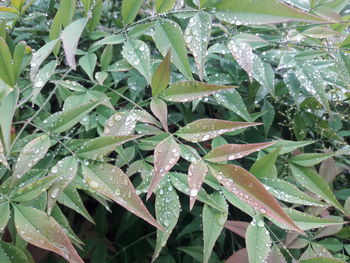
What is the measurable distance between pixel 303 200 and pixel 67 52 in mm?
460

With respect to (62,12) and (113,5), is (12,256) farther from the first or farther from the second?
(113,5)

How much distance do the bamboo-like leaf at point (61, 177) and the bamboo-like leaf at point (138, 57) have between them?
204mm

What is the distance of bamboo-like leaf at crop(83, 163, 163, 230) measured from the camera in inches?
20.1

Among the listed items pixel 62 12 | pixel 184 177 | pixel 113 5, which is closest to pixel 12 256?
pixel 184 177

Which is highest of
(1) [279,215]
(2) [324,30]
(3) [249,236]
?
(2) [324,30]

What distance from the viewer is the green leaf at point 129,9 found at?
2.45 feet

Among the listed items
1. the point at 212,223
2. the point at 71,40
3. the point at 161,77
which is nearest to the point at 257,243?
the point at 212,223

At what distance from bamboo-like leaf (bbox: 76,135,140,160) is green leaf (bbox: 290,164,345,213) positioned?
0.42 metres

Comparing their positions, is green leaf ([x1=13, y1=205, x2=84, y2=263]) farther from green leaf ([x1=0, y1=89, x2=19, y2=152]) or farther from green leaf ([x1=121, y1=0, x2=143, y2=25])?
green leaf ([x1=121, y1=0, x2=143, y2=25])

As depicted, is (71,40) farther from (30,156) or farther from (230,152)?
(230,152)

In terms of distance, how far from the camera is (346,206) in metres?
0.80

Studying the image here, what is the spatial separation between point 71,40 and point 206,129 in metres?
0.24

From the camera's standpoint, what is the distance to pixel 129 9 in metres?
0.75

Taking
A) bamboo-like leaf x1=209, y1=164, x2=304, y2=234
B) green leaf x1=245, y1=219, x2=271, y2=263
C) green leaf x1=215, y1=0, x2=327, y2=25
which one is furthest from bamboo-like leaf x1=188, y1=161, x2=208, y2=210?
green leaf x1=215, y1=0, x2=327, y2=25
